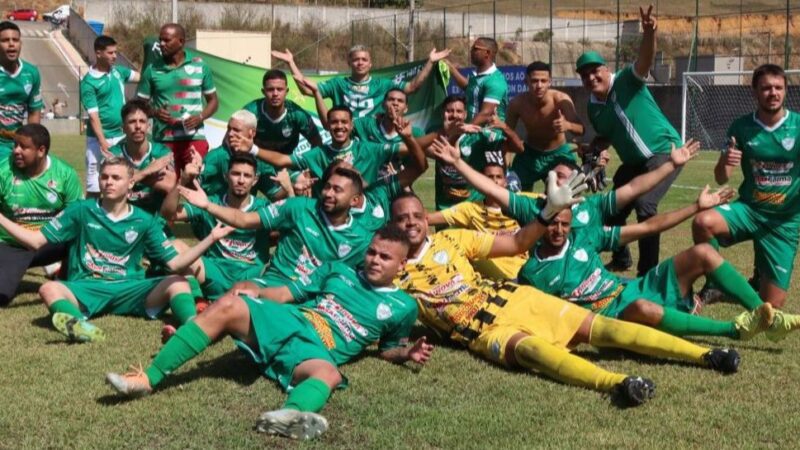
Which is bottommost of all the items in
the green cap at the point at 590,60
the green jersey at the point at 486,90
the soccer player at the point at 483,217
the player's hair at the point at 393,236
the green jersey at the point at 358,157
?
the soccer player at the point at 483,217

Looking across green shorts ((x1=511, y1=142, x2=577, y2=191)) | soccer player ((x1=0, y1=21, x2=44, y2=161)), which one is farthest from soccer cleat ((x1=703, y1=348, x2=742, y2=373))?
soccer player ((x1=0, y1=21, x2=44, y2=161))

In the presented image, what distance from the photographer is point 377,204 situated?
8.00 m

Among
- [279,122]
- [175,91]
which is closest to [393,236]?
[279,122]

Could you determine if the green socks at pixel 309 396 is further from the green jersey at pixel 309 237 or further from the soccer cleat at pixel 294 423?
the green jersey at pixel 309 237

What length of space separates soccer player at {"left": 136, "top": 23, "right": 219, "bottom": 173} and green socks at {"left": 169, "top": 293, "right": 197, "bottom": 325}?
3.61 m

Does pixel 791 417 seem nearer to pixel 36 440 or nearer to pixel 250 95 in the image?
pixel 36 440

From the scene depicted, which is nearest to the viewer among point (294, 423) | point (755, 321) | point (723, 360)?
point (294, 423)

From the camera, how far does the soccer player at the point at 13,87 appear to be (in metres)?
9.61

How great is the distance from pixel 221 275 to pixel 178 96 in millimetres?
3404

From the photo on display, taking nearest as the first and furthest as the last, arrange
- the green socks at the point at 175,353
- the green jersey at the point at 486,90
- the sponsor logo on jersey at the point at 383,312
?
the green socks at the point at 175,353
the sponsor logo on jersey at the point at 383,312
the green jersey at the point at 486,90

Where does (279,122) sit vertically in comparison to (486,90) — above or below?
below

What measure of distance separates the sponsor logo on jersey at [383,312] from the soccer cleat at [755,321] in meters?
2.28

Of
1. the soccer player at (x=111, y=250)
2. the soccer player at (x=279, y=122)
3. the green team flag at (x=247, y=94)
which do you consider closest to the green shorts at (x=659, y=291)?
the soccer player at (x=111, y=250)

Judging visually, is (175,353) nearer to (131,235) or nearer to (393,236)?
(393,236)
